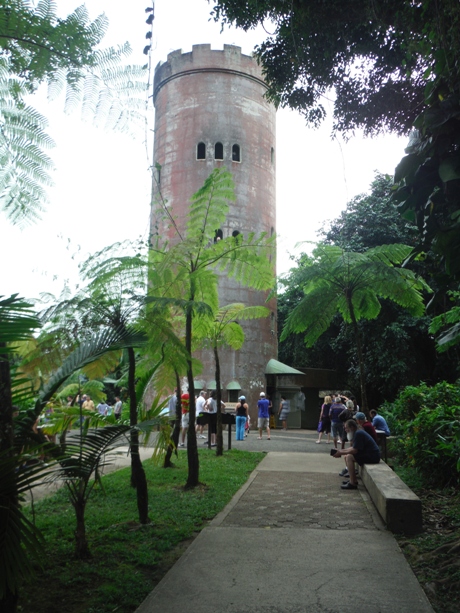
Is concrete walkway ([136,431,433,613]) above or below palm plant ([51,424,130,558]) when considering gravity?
below

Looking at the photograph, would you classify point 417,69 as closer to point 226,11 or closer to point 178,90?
point 226,11

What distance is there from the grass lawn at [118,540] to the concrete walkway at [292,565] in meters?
0.21

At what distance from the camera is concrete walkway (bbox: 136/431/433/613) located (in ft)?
13.2

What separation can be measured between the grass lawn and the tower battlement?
22956 millimetres

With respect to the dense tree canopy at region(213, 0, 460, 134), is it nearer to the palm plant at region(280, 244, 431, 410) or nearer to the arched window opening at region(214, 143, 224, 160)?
the palm plant at region(280, 244, 431, 410)

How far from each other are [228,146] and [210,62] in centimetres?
432

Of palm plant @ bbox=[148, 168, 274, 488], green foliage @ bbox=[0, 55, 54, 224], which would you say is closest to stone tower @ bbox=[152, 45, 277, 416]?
palm plant @ bbox=[148, 168, 274, 488]

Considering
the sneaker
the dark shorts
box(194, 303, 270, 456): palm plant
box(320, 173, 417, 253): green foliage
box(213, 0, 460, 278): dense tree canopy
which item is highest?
box(320, 173, 417, 253): green foliage

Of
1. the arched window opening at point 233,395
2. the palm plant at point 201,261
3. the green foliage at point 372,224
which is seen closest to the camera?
the palm plant at point 201,261

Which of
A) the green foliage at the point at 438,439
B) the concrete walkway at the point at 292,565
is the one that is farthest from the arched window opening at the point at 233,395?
the concrete walkway at the point at 292,565

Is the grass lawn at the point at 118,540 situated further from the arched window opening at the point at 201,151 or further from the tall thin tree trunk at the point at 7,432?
the arched window opening at the point at 201,151

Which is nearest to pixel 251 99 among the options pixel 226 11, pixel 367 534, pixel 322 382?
pixel 322 382

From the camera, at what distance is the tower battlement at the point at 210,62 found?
2798 cm

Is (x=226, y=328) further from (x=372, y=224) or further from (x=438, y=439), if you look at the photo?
(x=372, y=224)
